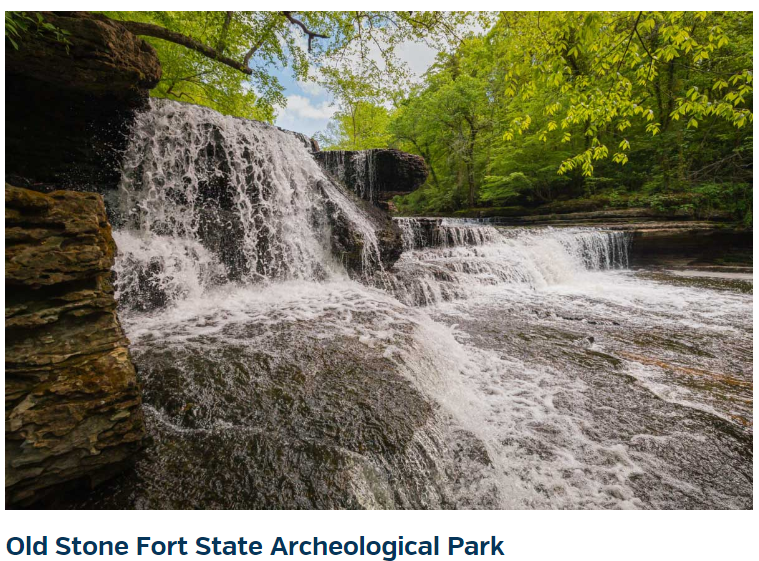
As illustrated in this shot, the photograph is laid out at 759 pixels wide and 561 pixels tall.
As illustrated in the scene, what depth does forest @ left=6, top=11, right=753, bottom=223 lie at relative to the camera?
129 inches

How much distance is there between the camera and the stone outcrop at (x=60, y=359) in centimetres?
139

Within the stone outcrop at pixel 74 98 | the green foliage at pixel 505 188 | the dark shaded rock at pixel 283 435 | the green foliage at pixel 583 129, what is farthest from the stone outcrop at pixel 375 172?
the dark shaded rock at pixel 283 435

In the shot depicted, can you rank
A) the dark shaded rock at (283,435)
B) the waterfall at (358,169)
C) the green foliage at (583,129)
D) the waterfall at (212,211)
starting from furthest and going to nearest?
the waterfall at (358,169) < the waterfall at (212,211) < the green foliage at (583,129) < the dark shaded rock at (283,435)

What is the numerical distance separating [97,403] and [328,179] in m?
7.84

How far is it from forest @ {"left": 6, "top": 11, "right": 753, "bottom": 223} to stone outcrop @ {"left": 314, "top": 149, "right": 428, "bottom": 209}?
2.03 metres

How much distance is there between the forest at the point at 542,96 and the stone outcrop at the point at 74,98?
55 cm

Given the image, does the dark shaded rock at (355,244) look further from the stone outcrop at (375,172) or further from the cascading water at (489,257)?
→ the stone outcrop at (375,172)

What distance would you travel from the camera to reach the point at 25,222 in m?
1.53

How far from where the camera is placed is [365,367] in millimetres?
3037

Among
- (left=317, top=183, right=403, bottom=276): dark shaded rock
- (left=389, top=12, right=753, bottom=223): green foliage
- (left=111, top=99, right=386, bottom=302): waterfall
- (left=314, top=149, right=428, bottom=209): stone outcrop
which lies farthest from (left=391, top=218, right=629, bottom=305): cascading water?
(left=389, top=12, right=753, bottom=223): green foliage

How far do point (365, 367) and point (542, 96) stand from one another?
55.2 feet

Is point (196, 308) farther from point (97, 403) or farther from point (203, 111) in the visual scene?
point (203, 111)

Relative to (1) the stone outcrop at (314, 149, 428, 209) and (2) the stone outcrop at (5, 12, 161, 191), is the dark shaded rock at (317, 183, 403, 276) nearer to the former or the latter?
(1) the stone outcrop at (314, 149, 428, 209)

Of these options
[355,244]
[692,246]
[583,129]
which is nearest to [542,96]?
[583,129]
